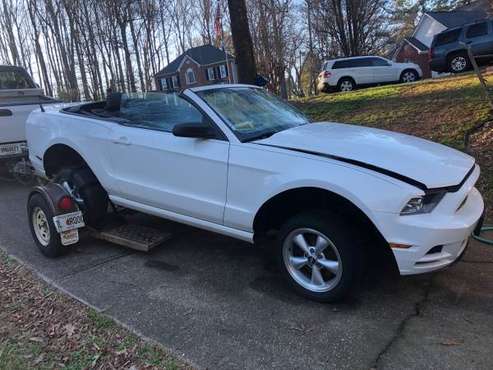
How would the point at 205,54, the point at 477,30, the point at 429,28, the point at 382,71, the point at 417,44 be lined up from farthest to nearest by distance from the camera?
the point at 205,54
the point at 429,28
the point at 417,44
the point at 382,71
the point at 477,30

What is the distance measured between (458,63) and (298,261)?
17.1 meters

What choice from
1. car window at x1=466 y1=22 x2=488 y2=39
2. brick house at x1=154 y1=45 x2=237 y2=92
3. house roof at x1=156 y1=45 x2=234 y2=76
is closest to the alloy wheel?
car window at x1=466 y1=22 x2=488 y2=39

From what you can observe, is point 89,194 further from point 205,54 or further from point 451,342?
point 205,54

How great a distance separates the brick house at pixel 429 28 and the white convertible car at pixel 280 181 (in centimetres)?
3434

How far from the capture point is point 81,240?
534 cm

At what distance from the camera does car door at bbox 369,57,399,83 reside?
21.1 metres

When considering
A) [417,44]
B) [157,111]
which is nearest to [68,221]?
[157,111]

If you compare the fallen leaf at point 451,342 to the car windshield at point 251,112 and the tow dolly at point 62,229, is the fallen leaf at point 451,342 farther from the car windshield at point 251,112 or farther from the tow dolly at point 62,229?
the tow dolly at point 62,229

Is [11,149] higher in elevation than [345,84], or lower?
higher

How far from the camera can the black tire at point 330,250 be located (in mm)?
3357

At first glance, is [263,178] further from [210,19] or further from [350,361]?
[210,19]

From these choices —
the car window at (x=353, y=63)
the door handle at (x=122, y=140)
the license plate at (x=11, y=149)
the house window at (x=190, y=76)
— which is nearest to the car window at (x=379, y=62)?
the car window at (x=353, y=63)

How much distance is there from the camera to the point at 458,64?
17906mm

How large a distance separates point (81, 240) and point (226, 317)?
2562 millimetres
